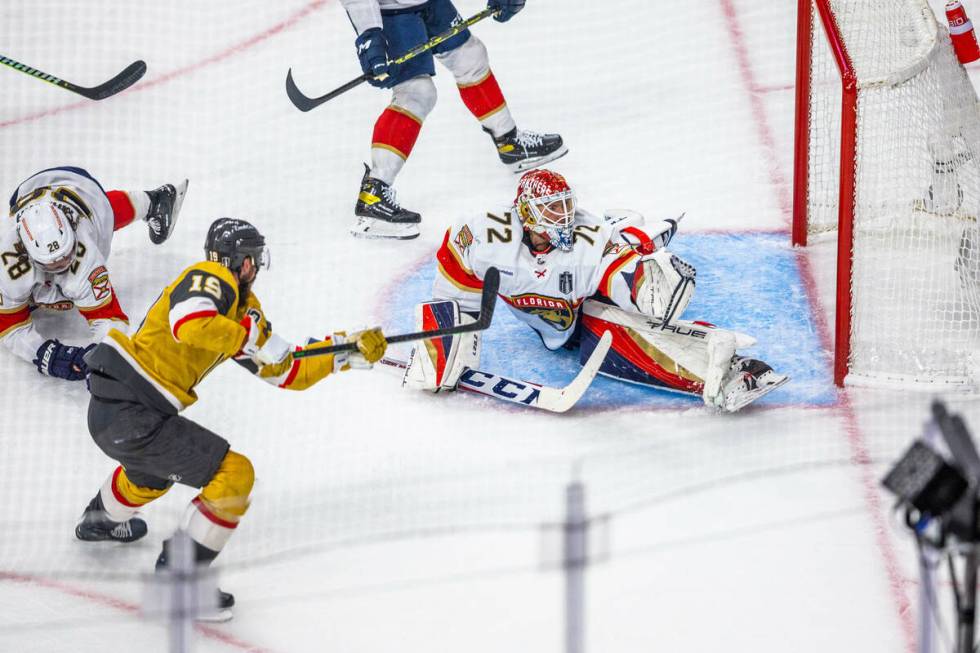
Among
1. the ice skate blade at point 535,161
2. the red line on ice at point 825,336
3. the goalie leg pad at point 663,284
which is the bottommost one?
the red line on ice at point 825,336

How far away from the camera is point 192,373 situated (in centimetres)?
368

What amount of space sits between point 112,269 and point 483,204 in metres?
1.35

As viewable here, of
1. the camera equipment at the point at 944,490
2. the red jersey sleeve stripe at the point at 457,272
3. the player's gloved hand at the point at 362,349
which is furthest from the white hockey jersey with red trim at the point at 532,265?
the camera equipment at the point at 944,490

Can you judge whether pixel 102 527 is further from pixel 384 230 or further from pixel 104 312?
pixel 384 230

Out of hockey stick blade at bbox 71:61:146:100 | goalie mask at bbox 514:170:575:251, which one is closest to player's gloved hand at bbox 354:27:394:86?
hockey stick blade at bbox 71:61:146:100

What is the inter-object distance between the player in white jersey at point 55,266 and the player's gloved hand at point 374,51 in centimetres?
100

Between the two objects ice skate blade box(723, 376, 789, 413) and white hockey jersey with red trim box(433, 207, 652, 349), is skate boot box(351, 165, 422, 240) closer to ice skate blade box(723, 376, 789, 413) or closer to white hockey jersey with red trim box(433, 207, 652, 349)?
white hockey jersey with red trim box(433, 207, 652, 349)

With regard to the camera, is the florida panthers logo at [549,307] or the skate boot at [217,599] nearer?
the skate boot at [217,599]

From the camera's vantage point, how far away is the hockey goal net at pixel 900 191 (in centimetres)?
444

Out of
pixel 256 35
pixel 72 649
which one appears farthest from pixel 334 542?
pixel 256 35

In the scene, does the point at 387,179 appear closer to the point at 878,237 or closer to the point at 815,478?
the point at 878,237

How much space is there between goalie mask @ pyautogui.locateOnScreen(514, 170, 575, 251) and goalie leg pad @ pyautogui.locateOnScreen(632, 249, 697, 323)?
0.75 ft

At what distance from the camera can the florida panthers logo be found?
14.8 feet

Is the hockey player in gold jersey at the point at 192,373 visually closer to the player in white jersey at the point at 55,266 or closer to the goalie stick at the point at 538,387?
the goalie stick at the point at 538,387
